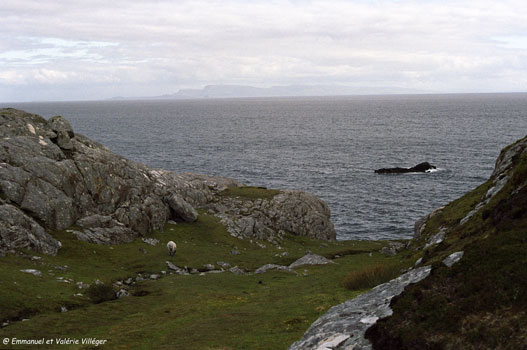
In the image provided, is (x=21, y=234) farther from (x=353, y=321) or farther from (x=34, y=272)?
(x=353, y=321)

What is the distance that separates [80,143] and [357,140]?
156260 millimetres

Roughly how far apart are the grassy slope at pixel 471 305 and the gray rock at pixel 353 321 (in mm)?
797

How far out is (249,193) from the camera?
73.0m

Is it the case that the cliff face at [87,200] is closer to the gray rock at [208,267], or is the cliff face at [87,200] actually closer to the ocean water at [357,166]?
the gray rock at [208,267]

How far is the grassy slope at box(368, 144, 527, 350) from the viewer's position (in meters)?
12.8

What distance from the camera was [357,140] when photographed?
7702 inches

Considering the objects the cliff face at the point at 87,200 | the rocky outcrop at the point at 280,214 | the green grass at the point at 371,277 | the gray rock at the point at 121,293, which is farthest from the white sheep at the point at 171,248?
the green grass at the point at 371,277

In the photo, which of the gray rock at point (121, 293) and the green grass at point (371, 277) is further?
the gray rock at point (121, 293)

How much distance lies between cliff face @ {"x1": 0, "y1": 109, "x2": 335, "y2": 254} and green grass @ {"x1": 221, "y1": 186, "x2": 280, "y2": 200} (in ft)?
6.23

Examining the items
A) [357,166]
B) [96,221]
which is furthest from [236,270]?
[357,166]

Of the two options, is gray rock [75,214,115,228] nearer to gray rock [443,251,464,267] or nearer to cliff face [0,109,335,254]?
cliff face [0,109,335,254]

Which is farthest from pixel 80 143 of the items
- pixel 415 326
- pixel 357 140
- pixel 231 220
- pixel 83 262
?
pixel 357 140

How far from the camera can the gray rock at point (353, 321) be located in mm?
15789

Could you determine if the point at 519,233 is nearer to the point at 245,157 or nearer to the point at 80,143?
the point at 80,143
